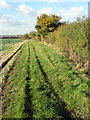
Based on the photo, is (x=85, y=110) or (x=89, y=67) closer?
(x=85, y=110)

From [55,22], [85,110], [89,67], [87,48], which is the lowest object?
[85,110]

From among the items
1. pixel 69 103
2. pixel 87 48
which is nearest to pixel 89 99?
pixel 69 103

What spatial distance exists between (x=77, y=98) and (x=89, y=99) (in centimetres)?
45

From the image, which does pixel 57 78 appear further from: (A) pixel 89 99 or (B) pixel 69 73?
(A) pixel 89 99

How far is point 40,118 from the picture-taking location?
14.3 feet

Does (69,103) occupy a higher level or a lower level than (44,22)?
lower

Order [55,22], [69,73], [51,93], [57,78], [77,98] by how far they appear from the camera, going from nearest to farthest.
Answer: [77,98]
[51,93]
[57,78]
[69,73]
[55,22]

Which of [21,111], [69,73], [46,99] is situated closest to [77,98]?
[46,99]

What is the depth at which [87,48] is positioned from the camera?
824 centimetres

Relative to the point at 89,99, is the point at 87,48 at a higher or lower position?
higher

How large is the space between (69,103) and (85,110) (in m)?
0.64

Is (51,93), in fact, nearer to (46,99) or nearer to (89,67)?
(46,99)

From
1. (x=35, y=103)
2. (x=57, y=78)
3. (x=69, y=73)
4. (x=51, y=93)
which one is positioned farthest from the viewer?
(x=69, y=73)

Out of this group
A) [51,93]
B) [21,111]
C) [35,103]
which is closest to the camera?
[21,111]
